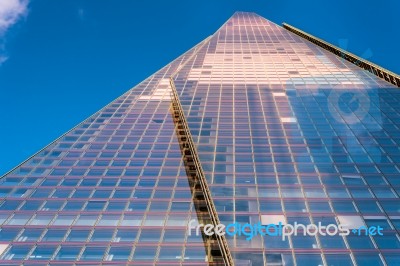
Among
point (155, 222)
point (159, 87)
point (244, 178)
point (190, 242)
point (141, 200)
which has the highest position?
point (159, 87)

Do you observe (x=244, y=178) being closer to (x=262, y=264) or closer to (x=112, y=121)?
(x=262, y=264)

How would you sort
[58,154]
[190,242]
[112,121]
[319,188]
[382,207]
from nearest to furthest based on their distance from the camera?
[190,242]
[382,207]
[319,188]
[58,154]
[112,121]

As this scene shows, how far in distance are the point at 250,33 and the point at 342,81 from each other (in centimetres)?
6267

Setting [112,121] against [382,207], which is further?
[112,121]

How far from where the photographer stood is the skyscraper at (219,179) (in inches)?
1831

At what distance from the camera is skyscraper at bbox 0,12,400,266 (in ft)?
153

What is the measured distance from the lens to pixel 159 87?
318 feet

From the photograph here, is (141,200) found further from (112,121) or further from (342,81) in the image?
(342,81)

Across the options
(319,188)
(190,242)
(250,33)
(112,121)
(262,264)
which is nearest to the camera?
(262,264)

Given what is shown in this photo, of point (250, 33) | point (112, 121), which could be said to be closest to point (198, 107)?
point (112, 121)

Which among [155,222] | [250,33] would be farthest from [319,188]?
[250,33]

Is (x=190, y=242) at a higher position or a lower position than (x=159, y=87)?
lower

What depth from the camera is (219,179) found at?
58.3 meters

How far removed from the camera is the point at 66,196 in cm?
5703
